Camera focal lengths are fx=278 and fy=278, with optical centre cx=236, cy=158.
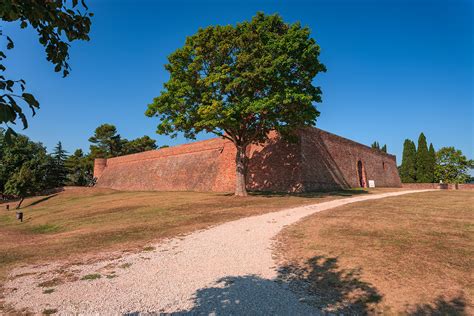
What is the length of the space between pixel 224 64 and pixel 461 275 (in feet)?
54.1

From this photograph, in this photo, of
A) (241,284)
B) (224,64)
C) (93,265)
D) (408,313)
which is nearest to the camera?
(408,313)

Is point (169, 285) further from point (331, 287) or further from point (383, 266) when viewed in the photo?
point (383, 266)

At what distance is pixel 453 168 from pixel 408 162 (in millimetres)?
7268

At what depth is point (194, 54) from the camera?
64.7ft

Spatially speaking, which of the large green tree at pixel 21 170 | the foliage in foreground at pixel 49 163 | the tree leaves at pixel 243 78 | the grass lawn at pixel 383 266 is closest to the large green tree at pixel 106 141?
the foliage in foreground at pixel 49 163

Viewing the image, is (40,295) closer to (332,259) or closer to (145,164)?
(332,259)

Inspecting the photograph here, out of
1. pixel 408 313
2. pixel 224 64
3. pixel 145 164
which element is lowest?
pixel 408 313

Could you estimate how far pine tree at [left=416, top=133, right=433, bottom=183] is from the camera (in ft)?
174

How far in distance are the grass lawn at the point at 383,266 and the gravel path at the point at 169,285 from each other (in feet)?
2.13

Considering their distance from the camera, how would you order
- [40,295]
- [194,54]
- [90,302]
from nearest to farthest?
[90,302] → [40,295] → [194,54]

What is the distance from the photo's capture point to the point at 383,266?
5.84 meters

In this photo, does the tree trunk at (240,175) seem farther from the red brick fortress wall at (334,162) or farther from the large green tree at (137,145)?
the large green tree at (137,145)

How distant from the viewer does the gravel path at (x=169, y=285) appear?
4254mm

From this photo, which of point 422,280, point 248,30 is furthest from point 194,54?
point 422,280
